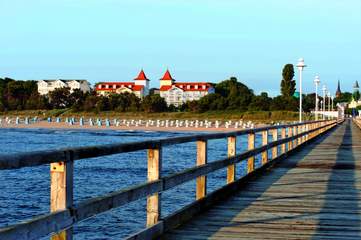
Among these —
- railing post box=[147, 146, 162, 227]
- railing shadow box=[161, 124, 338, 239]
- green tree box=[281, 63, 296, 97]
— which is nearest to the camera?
railing post box=[147, 146, 162, 227]

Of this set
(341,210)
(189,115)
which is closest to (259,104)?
(189,115)

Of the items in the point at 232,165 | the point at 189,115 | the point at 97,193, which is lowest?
the point at 97,193

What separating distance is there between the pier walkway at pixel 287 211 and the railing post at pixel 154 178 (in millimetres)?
256

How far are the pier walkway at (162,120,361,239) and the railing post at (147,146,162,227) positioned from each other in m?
0.26

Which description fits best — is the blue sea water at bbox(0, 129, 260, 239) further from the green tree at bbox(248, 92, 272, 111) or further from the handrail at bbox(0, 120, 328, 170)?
the green tree at bbox(248, 92, 272, 111)

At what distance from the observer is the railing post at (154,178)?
22.5ft

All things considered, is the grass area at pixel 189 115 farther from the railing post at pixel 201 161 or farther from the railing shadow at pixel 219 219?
the railing post at pixel 201 161

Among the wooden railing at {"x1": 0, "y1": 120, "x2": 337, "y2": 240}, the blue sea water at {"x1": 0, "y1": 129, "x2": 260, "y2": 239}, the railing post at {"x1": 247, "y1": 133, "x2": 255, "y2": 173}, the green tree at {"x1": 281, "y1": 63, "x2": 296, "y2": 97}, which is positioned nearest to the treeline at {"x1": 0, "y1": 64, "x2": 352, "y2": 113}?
the green tree at {"x1": 281, "y1": 63, "x2": 296, "y2": 97}

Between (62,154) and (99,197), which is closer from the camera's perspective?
(62,154)

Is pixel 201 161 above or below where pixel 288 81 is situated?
below

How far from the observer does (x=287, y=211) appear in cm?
896

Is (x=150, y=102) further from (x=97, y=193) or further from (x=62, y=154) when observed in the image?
(x=62, y=154)

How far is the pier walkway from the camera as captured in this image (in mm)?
7293

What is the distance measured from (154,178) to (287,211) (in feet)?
9.12
